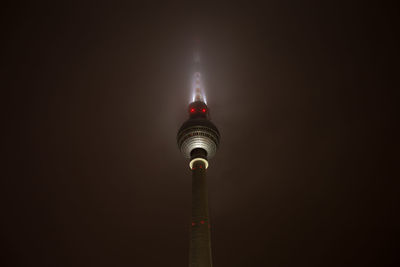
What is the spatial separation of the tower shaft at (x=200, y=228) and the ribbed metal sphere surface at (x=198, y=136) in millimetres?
4819

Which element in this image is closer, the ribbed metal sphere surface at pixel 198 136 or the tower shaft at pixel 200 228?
the tower shaft at pixel 200 228

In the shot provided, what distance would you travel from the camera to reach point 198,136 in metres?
45.6

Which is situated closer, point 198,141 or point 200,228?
point 200,228

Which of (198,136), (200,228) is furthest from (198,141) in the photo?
(200,228)

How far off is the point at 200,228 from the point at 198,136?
1505 centimetres

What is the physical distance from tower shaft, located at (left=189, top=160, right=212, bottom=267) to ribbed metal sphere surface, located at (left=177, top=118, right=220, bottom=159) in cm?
482

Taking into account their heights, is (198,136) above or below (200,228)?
above

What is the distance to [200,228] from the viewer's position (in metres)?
37.3

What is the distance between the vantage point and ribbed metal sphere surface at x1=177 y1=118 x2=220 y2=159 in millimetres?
45375

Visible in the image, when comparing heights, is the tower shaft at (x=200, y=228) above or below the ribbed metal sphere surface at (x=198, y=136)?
below

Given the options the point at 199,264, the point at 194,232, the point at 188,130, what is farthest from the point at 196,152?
the point at 199,264

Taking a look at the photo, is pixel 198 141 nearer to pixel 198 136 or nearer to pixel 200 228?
pixel 198 136

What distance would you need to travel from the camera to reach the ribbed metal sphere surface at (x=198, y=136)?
45.4 m

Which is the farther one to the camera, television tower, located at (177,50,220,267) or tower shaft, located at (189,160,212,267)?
television tower, located at (177,50,220,267)
